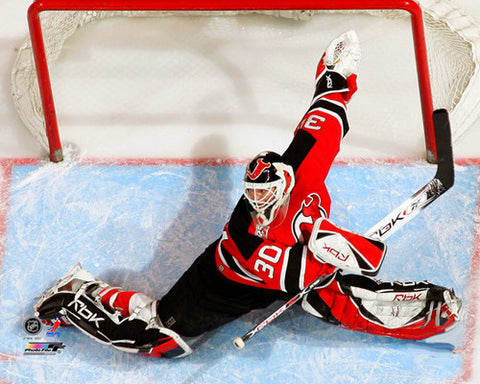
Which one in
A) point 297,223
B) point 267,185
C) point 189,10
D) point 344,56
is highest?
point 189,10

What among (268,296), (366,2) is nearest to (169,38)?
(366,2)

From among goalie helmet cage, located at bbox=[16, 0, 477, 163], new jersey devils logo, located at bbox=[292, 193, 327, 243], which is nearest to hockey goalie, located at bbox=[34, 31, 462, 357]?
new jersey devils logo, located at bbox=[292, 193, 327, 243]

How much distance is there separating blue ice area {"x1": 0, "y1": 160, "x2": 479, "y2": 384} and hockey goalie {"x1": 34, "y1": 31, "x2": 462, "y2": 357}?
0.10m

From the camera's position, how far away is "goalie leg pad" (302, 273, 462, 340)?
3078mm

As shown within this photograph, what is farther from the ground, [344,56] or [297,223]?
[344,56]

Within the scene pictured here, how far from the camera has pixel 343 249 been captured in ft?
8.84

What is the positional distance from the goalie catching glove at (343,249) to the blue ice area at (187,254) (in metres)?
0.57

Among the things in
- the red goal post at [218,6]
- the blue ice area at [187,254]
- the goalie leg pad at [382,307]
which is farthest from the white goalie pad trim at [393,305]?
the red goal post at [218,6]

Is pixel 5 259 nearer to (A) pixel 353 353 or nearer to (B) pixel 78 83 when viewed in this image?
(B) pixel 78 83

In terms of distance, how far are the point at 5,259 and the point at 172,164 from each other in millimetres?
817

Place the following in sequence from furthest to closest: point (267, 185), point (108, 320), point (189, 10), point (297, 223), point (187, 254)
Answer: point (187, 254)
point (108, 320)
point (189, 10)
point (297, 223)
point (267, 185)

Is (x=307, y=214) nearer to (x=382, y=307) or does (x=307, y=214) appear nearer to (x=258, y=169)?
(x=258, y=169)

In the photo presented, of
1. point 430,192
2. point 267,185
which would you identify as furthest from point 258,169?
point 430,192

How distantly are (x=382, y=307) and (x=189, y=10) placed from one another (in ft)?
4.34
